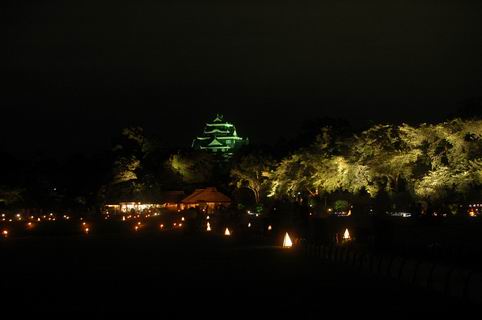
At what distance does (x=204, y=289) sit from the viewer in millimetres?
20859

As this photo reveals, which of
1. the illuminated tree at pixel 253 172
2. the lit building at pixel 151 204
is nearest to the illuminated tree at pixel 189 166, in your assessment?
the lit building at pixel 151 204

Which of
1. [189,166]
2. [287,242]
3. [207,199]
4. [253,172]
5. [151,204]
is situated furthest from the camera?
[189,166]

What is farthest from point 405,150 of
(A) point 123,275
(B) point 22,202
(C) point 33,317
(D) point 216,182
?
(D) point 216,182

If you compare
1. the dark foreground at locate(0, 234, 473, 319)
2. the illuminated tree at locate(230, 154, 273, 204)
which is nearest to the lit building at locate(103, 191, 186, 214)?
the illuminated tree at locate(230, 154, 273, 204)

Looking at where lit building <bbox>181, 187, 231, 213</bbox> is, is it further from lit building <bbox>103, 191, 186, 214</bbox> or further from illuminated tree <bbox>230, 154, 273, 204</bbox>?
illuminated tree <bbox>230, 154, 273, 204</bbox>

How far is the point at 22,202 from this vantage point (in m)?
92.3

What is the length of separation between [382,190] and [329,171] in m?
3.98

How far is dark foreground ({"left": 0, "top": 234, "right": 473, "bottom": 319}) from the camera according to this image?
54.5 feet

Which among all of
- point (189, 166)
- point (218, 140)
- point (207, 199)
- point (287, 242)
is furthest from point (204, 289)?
point (218, 140)

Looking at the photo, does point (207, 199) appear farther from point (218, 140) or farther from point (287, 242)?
point (218, 140)

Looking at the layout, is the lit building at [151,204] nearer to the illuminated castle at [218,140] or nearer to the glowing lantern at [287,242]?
the glowing lantern at [287,242]

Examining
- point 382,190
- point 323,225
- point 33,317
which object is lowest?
point 33,317

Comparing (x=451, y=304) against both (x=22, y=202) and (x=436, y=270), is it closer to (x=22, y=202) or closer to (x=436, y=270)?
(x=436, y=270)

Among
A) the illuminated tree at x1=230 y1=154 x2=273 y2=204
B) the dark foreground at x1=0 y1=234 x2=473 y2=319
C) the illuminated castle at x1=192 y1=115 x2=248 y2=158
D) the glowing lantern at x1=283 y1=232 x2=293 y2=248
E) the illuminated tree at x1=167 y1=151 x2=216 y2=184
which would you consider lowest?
the dark foreground at x1=0 y1=234 x2=473 y2=319
